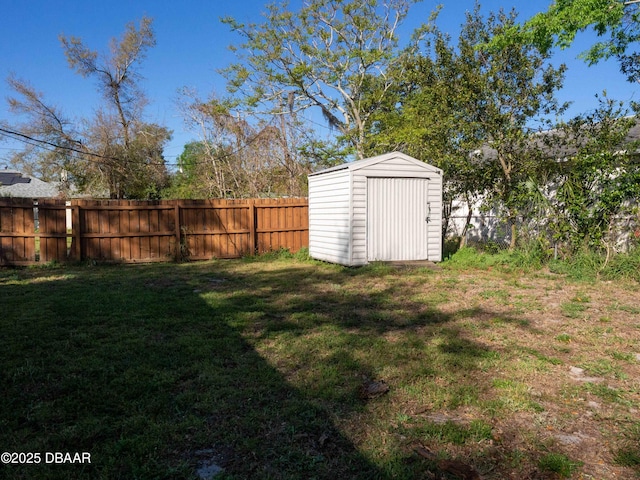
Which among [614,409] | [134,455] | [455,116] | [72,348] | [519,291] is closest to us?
[134,455]

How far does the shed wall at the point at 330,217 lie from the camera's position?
9469 mm

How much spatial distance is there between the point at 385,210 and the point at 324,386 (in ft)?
21.5

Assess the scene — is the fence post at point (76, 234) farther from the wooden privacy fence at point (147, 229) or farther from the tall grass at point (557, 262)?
the tall grass at point (557, 262)

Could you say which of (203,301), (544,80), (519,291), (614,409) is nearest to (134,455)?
(614,409)

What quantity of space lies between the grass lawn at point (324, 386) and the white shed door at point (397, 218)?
10.4 feet

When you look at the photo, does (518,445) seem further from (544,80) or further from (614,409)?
(544,80)

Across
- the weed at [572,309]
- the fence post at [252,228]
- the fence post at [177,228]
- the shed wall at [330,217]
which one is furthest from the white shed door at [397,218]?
the fence post at [177,228]

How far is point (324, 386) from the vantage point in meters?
3.32

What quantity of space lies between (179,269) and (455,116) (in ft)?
23.0

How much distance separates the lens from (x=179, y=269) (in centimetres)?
989

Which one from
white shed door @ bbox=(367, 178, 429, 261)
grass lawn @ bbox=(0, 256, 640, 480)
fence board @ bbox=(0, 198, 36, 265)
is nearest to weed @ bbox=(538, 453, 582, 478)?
grass lawn @ bbox=(0, 256, 640, 480)

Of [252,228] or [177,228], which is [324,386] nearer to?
[177,228]

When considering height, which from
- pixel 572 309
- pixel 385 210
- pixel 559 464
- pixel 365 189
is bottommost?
pixel 559 464

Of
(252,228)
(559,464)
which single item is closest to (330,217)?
(252,228)
